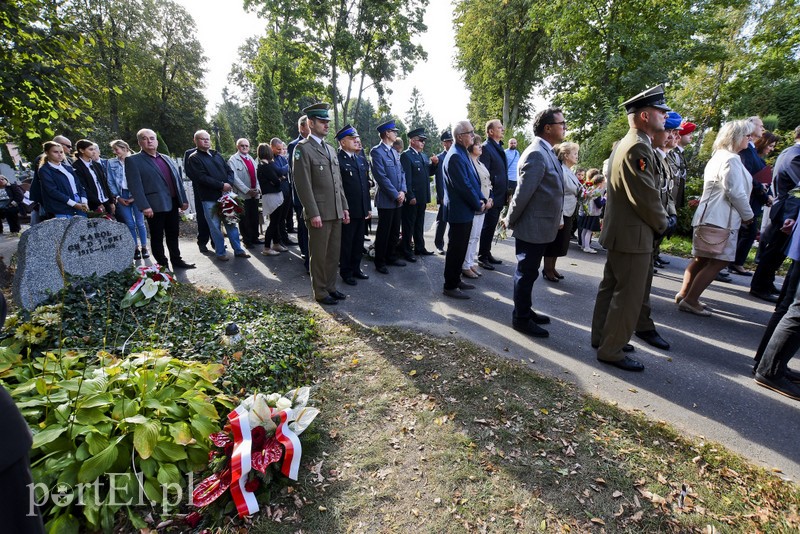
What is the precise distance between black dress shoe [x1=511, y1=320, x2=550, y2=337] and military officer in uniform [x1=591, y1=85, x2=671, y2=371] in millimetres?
735

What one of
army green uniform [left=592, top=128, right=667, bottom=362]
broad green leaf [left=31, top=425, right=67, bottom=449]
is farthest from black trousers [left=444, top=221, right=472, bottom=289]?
broad green leaf [left=31, top=425, right=67, bottom=449]

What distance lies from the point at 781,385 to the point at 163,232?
332 inches

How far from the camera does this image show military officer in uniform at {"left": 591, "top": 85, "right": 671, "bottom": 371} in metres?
3.27

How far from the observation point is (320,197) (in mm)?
5035

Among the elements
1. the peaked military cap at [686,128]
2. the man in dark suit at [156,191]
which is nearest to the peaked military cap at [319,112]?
the man in dark suit at [156,191]

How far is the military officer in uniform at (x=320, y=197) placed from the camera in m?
4.85

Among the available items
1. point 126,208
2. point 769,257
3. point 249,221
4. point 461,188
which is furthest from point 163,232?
point 769,257

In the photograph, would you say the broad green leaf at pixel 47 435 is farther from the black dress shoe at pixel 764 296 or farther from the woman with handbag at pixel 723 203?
Result: the black dress shoe at pixel 764 296

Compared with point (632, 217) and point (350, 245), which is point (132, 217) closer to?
point (350, 245)

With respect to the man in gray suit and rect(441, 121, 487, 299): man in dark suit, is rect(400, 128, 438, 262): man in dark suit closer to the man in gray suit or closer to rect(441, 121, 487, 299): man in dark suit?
rect(441, 121, 487, 299): man in dark suit

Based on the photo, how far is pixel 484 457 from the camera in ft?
8.51

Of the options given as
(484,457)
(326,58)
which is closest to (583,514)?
(484,457)

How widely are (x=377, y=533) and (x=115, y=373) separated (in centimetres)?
208

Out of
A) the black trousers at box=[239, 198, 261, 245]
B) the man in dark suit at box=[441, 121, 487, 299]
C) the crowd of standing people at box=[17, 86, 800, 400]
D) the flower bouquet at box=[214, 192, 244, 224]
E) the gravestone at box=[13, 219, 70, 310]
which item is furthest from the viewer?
the black trousers at box=[239, 198, 261, 245]
